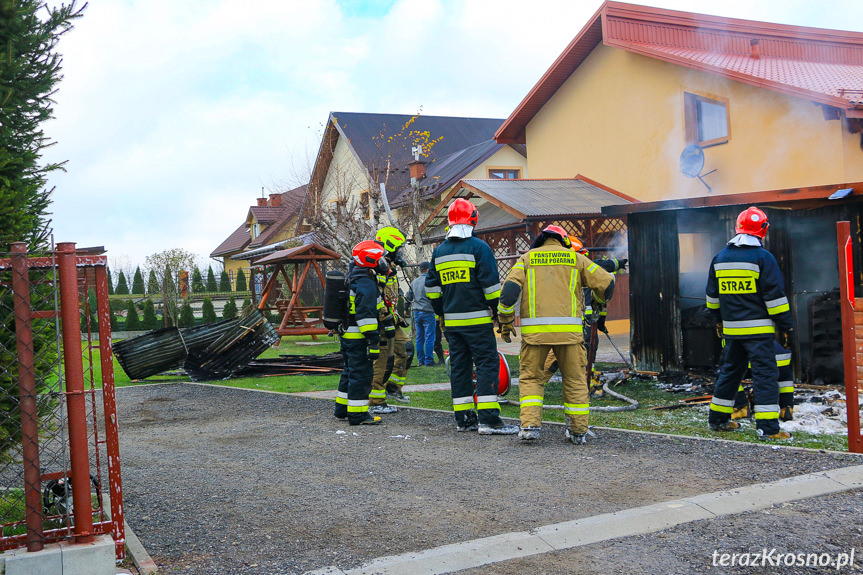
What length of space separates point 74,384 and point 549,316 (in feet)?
14.5

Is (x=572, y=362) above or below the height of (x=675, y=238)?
below

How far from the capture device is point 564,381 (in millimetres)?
7156

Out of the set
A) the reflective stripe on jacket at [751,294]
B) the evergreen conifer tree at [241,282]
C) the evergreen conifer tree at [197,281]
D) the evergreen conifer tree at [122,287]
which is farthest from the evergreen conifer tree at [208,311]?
the reflective stripe on jacket at [751,294]

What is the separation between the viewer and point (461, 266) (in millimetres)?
7633

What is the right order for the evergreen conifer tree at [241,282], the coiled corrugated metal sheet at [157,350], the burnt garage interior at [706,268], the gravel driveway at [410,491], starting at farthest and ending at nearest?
1. the evergreen conifer tree at [241,282]
2. the coiled corrugated metal sheet at [157,350]
3. the burnt garage interior at [706,268]
4. the gravel driveway at [410,491]

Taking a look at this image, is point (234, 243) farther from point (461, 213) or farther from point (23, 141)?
point (23, 141)

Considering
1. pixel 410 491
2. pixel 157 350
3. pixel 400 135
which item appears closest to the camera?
pixel 410 491

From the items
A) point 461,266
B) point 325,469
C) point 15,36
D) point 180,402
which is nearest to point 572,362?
point 461,266

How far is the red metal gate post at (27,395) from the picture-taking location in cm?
371

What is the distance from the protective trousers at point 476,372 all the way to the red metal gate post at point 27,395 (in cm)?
441

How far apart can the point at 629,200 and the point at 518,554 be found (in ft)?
53.2

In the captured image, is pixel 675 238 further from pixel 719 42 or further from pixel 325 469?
pixel 719 42

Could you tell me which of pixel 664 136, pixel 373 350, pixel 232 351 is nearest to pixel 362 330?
pixel 373 350

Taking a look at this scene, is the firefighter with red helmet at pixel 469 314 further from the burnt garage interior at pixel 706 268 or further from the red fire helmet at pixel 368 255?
the burnt garage interior at pixel 706 268
